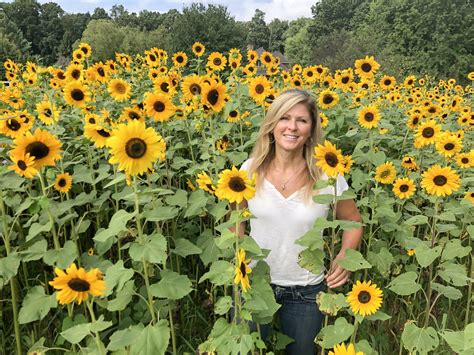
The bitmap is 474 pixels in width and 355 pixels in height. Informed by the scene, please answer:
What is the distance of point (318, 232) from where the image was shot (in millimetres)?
2137

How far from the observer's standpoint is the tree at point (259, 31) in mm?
99050

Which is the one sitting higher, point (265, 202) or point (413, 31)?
point (413, 31)

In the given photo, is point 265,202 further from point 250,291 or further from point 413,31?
point 413,31

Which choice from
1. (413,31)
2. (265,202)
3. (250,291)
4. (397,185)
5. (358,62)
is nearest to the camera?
(250,291)

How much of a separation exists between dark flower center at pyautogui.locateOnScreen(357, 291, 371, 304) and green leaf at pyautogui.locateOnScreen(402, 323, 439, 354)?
11.2 inches

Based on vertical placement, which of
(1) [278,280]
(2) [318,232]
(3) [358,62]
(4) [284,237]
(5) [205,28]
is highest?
(5) [205,28]

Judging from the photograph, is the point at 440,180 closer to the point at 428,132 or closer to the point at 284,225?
the point at 428,132

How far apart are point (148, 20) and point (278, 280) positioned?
10643 centimetres

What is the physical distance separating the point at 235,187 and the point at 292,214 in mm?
837

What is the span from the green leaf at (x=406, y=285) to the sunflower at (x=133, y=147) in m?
1.43

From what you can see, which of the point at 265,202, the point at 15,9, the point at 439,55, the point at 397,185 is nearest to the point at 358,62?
the point at 397,185

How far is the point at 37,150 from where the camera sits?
83.4 inches

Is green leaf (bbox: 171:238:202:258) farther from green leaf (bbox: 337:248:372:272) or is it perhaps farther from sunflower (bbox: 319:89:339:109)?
sunflower (bbox: 319:89:339:109)

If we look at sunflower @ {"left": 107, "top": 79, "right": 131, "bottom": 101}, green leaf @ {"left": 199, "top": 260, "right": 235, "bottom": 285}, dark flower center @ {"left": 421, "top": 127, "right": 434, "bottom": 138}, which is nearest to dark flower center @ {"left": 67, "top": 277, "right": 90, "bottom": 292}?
green leaf @ {"left": 199, "top": 260, "right": 235, "bottom": 285}
